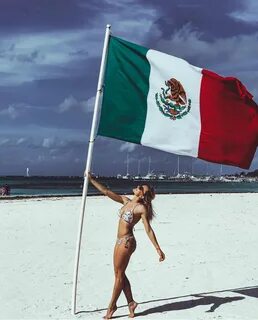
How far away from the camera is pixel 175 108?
825 centimetres

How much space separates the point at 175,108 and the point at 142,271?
3888mm

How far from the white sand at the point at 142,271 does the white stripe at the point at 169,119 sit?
7.50 ft

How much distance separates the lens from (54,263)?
38.3 feet

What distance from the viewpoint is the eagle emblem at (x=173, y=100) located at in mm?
8172

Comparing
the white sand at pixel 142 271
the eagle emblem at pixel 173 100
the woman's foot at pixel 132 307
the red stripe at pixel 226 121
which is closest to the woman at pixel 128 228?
the woman's foot at pixel 132 307

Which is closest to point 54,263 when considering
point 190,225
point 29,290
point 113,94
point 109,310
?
point 29,290

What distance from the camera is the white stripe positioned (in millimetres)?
8094

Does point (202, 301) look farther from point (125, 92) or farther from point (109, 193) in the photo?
point (125, 92)

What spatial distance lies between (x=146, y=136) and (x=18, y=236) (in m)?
8.64

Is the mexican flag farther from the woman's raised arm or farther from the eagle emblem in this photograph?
the woman's raised arm

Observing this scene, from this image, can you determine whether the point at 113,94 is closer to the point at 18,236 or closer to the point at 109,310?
the point at 109,310

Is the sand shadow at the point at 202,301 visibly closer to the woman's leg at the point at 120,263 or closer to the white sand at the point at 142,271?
the white sand at the point at 142,271

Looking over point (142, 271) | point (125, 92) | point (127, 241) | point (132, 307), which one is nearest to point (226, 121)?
point (125, 92)

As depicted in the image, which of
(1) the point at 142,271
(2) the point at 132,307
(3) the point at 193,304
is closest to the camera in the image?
(2) the point at 132,307
